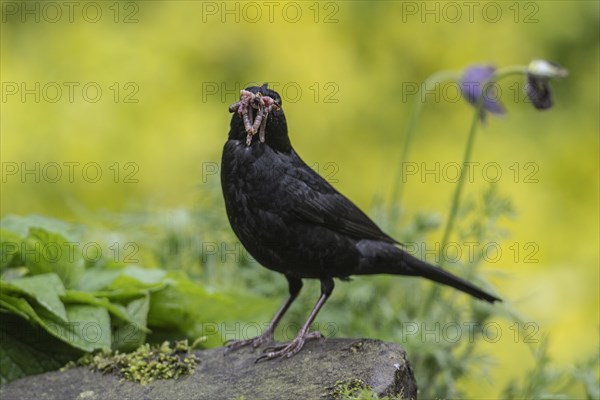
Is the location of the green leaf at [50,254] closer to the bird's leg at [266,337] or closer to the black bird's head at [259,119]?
the bird's leg at [266,337]

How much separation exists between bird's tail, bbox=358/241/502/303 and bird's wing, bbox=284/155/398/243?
0.04m

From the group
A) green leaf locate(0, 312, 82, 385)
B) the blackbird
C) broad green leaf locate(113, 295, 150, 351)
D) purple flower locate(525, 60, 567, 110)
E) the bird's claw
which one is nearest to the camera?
the bird's claw

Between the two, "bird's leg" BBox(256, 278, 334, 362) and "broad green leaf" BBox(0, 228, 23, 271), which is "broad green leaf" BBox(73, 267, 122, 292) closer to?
"broad green leaf" BBox(0, 228, 23, 271)

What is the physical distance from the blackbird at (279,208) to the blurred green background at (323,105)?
11.2ft

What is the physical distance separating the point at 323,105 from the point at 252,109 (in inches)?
172

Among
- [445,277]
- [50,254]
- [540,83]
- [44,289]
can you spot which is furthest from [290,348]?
[540,83]

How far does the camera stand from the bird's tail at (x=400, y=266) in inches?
136

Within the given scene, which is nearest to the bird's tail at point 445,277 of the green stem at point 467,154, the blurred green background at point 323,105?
the green stem at point 467,154

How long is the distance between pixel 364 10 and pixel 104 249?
3930 mm

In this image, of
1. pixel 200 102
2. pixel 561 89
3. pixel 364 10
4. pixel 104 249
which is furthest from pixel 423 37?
pixel 104 249

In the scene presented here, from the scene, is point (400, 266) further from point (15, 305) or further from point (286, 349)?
point (15, 305)

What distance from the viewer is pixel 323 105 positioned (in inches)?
292

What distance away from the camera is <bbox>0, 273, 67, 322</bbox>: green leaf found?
3.39 m

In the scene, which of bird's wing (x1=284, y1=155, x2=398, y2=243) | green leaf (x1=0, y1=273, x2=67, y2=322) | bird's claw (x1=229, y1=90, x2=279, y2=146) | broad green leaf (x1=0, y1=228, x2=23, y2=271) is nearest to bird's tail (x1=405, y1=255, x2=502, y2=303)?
bird's wing (x1=284, y1=155, x2=398, y2=243)
